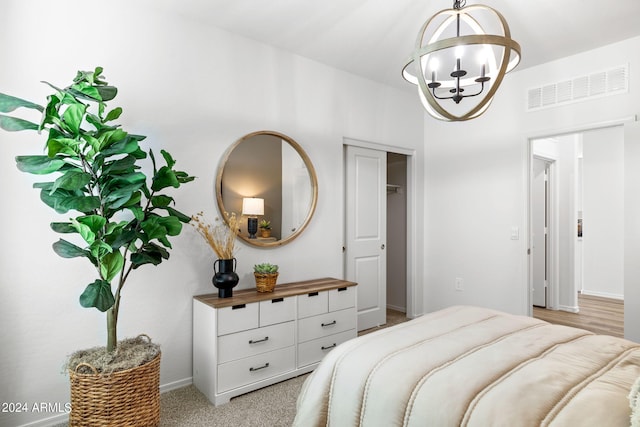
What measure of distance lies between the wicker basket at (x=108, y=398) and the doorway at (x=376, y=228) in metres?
2.33

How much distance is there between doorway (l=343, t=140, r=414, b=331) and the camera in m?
3.97

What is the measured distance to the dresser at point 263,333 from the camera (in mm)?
2512

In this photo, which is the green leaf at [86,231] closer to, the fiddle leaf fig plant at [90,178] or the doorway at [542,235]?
the fiddle leaf fig plant at [90,178]

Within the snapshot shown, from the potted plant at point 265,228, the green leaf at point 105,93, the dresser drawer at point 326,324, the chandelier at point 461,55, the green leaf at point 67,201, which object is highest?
the chandelier at point 461,55

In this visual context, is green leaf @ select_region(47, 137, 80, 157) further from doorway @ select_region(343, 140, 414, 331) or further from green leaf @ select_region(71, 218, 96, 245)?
doorway @ select_region(343, 140, 414, 331)

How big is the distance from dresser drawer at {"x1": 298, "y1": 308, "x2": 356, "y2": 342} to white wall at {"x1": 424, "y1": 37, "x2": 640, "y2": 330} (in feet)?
5.29

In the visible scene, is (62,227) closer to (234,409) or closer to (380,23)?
(234,409)

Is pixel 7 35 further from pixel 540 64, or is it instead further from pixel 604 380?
pixel 540 64

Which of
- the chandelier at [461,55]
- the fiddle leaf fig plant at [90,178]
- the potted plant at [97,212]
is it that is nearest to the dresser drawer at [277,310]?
the potted plant at [97,212]

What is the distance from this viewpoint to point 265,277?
2859mm

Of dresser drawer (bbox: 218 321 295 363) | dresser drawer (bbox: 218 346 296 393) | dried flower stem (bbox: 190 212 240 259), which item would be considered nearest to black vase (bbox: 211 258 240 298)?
dried flower stem (bbox: 190 212 240 259)

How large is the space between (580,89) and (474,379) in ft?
10.6

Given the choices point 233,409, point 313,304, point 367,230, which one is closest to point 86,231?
point 233,409

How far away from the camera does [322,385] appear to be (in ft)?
5.32
